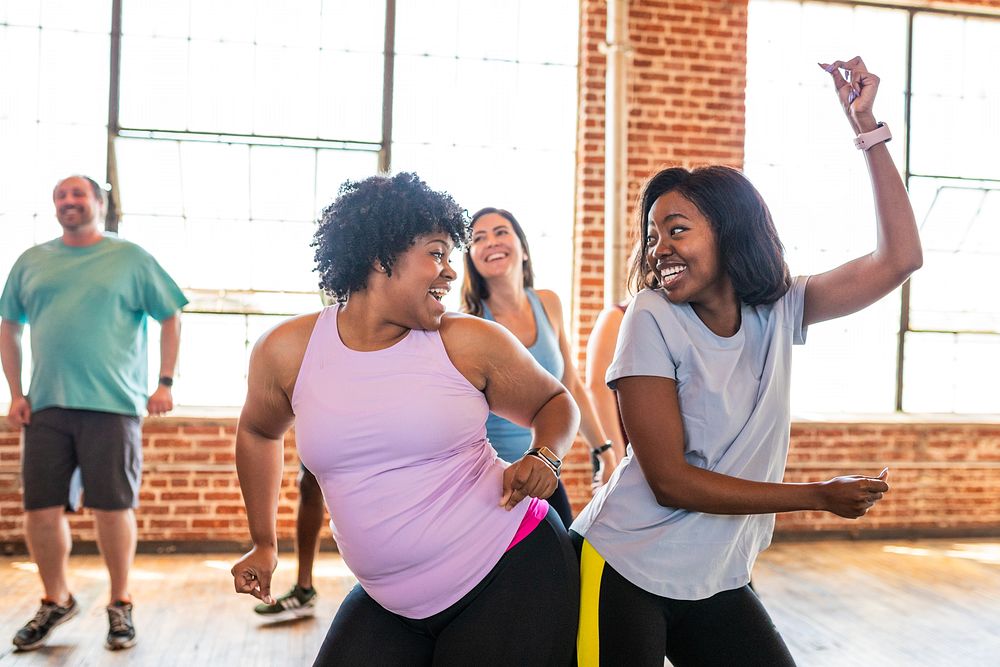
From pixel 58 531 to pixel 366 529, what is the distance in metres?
2.52

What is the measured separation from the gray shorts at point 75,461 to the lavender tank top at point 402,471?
2.28 meters

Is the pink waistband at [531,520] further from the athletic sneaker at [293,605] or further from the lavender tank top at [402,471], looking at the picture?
the athletic sneaker at [293,605]

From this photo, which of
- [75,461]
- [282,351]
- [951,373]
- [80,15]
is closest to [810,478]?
[951,373]

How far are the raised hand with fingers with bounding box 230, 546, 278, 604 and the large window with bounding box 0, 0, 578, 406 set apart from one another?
3.42m

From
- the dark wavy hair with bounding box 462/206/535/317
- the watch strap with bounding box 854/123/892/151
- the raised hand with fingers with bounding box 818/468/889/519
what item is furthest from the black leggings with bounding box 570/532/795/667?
the dark wavy hair with bounding box 462/206/535/317

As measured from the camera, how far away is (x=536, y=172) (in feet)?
18.3

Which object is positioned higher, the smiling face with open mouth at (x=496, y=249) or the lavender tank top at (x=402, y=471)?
the smiling face with open mouth at (x=496, y=249)

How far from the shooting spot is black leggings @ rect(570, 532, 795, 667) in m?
1.65

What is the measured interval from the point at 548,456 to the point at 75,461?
273cm

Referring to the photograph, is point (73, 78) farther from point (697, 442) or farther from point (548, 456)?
point (697, 442)

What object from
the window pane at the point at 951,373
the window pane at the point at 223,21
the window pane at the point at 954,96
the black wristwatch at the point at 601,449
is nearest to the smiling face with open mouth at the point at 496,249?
the black wristwatch at the point at 601,449

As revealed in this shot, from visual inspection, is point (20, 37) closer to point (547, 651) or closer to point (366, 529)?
point (366, 529)

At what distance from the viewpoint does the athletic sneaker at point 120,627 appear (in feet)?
11.4

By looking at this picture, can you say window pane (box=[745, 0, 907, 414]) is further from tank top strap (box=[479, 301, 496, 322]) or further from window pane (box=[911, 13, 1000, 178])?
tank top strap (box=[479, 301, 496, 322])
